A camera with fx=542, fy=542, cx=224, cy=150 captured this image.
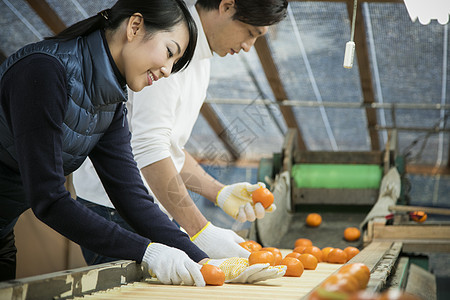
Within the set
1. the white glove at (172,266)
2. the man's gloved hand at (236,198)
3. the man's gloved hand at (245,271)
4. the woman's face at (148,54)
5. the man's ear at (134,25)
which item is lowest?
the man's gloved hand at (236,198)

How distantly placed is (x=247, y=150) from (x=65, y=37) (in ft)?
21.6

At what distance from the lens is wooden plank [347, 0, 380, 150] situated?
19.0 ft

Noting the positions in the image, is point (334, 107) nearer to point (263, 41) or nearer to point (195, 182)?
point (263, 41)

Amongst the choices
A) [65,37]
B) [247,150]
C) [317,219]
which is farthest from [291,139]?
[247,150]

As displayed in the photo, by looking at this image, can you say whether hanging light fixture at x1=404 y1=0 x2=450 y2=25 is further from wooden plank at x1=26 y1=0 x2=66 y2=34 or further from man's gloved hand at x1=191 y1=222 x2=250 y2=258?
wooden plank at x1=26 y1=0 x2=66 y2=34

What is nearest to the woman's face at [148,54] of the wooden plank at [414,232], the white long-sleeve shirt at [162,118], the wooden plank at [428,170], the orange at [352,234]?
the white long-sleeve shirt at [162,118]

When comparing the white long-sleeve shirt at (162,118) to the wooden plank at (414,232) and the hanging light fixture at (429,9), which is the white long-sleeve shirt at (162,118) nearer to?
the hanging light fixture at (429,9)

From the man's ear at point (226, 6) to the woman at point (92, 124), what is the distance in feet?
1.81

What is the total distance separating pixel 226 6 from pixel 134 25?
0.72 metres

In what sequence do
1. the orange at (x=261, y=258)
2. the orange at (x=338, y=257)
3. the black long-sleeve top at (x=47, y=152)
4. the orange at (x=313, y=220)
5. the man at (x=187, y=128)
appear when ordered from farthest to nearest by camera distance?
the orange at (x=313, y=220) < the orange at (x=338, y=257) < the man at (x=187, y=128) < the orange at (x=261, y=258) < the black long-sleeve top at (x=47, y=152)

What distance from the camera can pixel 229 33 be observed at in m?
2.18

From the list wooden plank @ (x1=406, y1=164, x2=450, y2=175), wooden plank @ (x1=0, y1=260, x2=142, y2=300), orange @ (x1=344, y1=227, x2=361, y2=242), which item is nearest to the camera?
wooden plank @ (x1=0, y1=260, x2=142, y2=300)

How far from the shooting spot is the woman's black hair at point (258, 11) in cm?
Result: 210

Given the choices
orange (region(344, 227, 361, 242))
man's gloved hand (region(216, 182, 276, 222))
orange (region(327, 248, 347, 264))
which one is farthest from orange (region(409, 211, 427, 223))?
man's gloved hand (region(216, 182, 276, 222))
